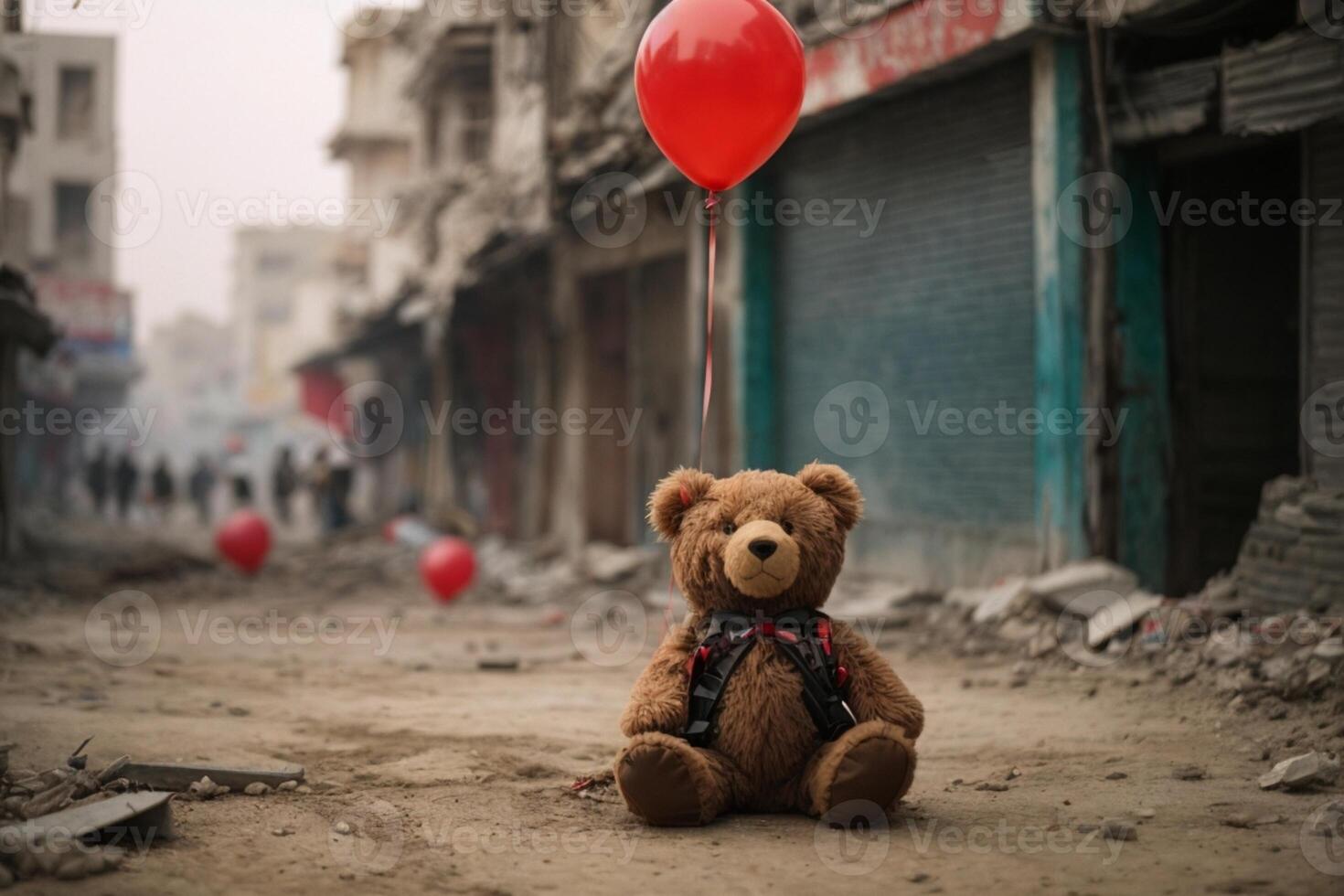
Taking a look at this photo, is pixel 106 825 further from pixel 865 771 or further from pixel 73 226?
pixel 73 226

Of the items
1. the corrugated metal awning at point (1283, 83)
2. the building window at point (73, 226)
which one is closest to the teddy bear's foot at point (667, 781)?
the corrugated metal awning at point (1283, 83)

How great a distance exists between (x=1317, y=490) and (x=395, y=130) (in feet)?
98.9

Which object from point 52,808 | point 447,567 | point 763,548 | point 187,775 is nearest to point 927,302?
point 447,567

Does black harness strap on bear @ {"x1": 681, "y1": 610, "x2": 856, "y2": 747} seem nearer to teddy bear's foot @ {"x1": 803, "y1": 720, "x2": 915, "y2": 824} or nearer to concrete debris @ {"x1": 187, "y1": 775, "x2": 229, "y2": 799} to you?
teddy bear's foot @ {"x1": 803, "y1": 720, "x2": 915, "y2": 824}

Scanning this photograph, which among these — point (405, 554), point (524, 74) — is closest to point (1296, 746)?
point (405, 554)

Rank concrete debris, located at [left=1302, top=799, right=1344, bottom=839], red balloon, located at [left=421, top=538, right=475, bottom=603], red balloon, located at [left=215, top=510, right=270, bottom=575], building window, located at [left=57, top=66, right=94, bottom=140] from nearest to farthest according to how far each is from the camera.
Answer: concrete debris, located at [left=1302, top=799, right=1344, bottom=839], red balloon, located at [left=421, top=538, right=475, bottom=603], red balloon, located at [left=215, top=510, right=270, bottom=575], building window, located at [left=57, top=66, right=94, bottom=140]

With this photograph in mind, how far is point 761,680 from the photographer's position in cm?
451

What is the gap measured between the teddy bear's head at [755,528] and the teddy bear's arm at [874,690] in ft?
0.67

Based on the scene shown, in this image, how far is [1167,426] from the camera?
891 centimetres

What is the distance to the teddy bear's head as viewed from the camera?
4.45 metres

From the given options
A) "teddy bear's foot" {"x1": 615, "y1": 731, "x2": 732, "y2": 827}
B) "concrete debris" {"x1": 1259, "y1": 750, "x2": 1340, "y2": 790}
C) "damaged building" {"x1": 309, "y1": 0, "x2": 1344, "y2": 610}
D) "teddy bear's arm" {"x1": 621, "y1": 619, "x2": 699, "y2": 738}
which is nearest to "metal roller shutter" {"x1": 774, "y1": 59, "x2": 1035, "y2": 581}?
"damaged building" {"x1": 309, "y1": 0, "x2": 1344, "y2": 610}

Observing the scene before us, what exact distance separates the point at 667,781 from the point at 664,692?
313 mm

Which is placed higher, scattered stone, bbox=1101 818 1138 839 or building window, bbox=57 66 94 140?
building window, bbox=57 66 94 140

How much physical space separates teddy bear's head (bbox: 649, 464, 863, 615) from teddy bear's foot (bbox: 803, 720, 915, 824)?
1.71 feet
